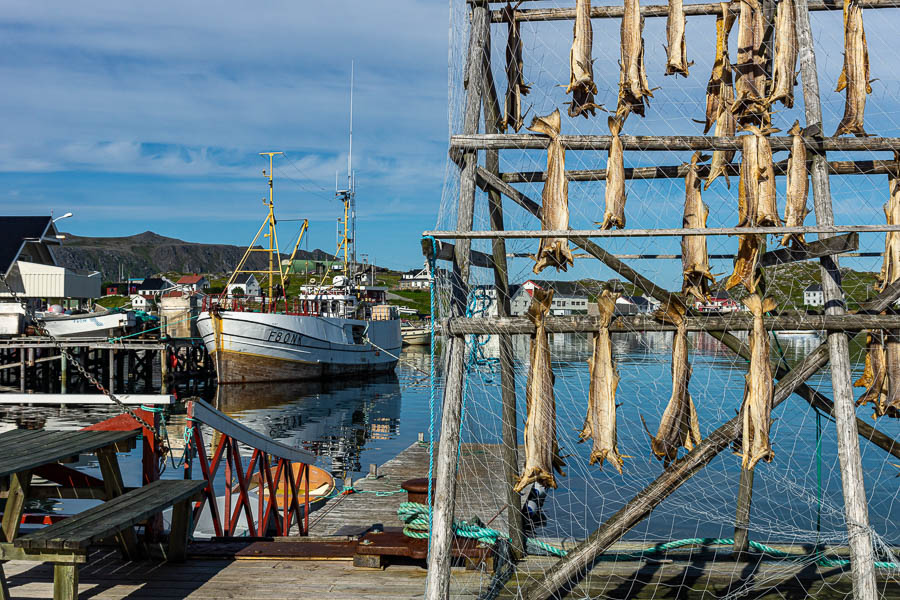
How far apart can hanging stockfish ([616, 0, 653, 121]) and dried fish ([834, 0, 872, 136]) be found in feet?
4.77

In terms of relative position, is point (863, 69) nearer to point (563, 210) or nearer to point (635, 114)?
point (635, 114)

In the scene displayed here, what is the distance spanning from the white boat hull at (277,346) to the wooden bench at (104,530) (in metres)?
39.6

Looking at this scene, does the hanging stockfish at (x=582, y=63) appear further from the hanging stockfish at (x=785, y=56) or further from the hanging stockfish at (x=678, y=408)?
the hanging stockfish at (x=678, y=408)

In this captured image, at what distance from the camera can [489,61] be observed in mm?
6008

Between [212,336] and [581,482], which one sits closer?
[581,482]

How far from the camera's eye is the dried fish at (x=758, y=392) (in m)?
4.92

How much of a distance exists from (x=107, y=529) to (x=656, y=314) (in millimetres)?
3835

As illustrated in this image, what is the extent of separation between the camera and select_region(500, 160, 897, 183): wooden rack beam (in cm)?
563

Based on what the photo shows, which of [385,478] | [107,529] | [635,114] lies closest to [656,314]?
[635,114]

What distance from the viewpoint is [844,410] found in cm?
493

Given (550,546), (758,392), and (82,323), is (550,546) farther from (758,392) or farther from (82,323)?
(82,323)

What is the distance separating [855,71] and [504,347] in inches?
128

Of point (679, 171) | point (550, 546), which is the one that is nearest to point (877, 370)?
point (679, 171)

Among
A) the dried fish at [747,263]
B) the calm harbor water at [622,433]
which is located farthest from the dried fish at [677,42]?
the calm harbor water at [622,433]
